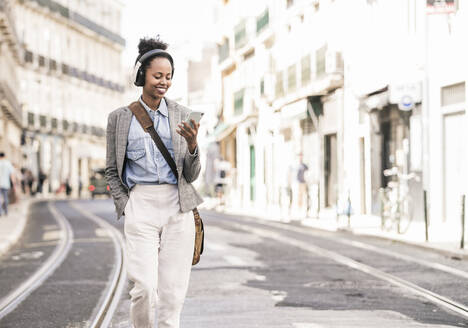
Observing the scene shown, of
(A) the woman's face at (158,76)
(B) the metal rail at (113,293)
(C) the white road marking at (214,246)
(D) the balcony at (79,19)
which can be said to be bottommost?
(B) the metal rail at (113,293)

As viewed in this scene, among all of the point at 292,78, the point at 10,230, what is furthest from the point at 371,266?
the point at 292,78

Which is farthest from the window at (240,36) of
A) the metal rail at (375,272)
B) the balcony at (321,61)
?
the metal rail at (375,272)

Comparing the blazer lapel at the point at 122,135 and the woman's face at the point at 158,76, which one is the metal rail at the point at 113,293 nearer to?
the blazer lapel at the point at 122,135

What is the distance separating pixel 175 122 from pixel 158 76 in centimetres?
25

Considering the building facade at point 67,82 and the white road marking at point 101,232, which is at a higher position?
the building facade at point 67,82

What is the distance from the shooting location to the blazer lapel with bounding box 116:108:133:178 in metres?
4.98

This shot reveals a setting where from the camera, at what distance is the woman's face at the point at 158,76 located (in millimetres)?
5035

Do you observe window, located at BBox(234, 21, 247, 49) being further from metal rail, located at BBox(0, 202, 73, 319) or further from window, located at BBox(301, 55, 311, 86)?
metal rail, located at BBox(0, 202, 73, 319)

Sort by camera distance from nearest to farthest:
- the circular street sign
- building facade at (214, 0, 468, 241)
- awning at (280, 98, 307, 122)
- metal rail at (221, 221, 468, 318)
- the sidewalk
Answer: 1. metal rail at (221, 221, 468, 318)
2. the sidewalk
3. the circular street sign
4. building facade at (214, 0, 468, 241)
5. awning at (280, 98, 307, 122)

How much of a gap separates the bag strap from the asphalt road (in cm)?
262

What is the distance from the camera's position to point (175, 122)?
16.6 feet

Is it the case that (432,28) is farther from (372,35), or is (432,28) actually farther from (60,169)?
(60,169)

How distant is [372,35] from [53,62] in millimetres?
36885

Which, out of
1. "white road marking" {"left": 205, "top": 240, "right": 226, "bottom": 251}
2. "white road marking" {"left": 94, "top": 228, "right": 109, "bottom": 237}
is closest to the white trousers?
"white road marking" {"left": 205, "top": 240, "right": 226, "bottom": 251}
